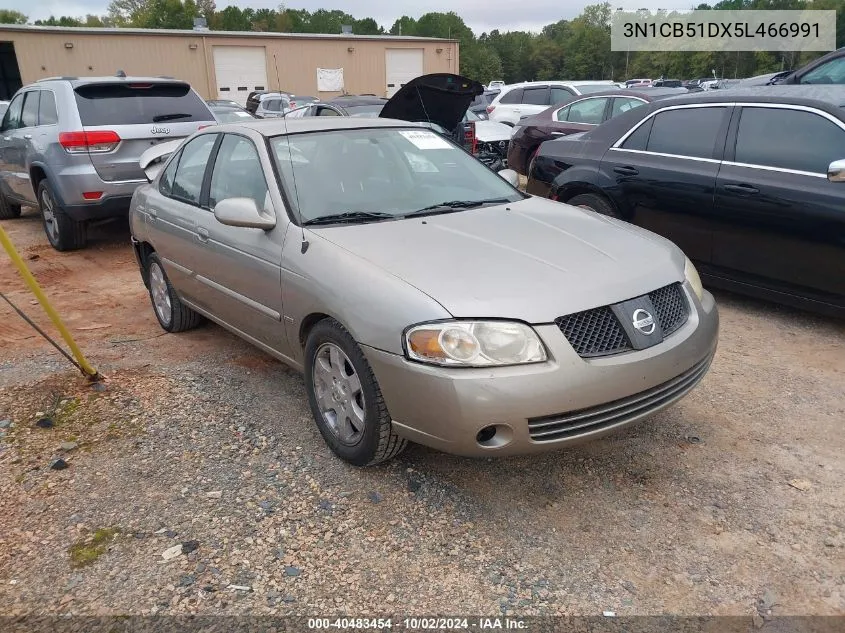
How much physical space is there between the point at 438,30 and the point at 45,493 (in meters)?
105

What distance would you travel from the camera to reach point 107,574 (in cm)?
262

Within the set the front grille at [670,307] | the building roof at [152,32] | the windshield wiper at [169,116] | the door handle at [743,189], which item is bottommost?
the front grille at [670,307]

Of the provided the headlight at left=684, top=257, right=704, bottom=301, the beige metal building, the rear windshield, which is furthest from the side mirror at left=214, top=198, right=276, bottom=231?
the beige metal building

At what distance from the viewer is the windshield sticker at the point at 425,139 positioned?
167 inches

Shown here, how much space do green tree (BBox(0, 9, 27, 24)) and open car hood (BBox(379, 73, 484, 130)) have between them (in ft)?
344

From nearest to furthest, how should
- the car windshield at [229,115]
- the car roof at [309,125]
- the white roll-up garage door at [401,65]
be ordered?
the car roof at [309,125], the car windshield at [229,115], the white roll-up garage door at [401,65]

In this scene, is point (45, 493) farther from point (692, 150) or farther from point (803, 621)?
point (692, 150)

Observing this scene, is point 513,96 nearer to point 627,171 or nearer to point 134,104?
point 134,104

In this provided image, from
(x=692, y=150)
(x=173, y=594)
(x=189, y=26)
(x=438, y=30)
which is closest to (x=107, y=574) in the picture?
(x=173, y=594)

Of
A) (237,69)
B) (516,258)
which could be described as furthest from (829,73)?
(237,69)

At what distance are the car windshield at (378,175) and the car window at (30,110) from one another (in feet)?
18.1

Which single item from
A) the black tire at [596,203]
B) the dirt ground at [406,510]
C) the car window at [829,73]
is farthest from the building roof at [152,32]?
the dirt ground at [406,510]

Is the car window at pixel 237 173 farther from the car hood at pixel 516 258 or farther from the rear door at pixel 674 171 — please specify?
the rear door at pixel 674 171

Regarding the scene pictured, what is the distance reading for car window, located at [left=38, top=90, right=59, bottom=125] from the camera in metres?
7.35
